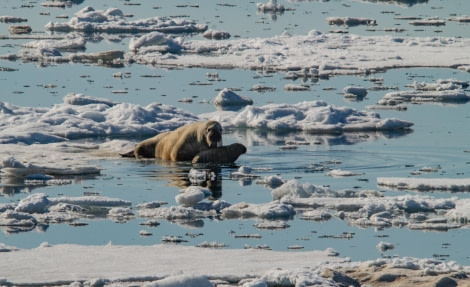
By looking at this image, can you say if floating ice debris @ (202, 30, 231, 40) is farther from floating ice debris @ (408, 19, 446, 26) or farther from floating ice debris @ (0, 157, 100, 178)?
floating ice debris @ (0, 157, 100, 178)

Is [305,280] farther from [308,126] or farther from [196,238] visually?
[308,126]

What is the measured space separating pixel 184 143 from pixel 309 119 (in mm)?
3878

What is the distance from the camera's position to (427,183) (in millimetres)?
14828

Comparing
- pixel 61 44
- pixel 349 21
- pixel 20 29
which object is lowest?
pixel 61 44

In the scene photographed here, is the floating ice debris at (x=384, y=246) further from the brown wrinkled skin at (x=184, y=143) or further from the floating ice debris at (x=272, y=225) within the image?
the brown wrinkled skin at (x=184, y=143)

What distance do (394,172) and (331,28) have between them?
21.8 metres

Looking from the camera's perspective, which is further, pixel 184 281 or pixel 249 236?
pixel 249 236

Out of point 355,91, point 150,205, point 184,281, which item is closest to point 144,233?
point 150,205

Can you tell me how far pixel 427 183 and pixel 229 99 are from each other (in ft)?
28.6

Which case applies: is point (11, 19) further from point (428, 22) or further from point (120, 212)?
point (120, 212)

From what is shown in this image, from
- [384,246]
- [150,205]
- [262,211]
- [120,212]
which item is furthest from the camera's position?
[150,205]

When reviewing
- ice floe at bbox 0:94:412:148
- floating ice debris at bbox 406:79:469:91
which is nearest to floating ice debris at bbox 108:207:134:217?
ice floe at bbox 0:94:412:148

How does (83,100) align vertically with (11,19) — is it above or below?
below

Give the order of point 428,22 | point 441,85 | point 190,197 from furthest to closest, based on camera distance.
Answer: point 428,22
point 441,85
point 190,197
